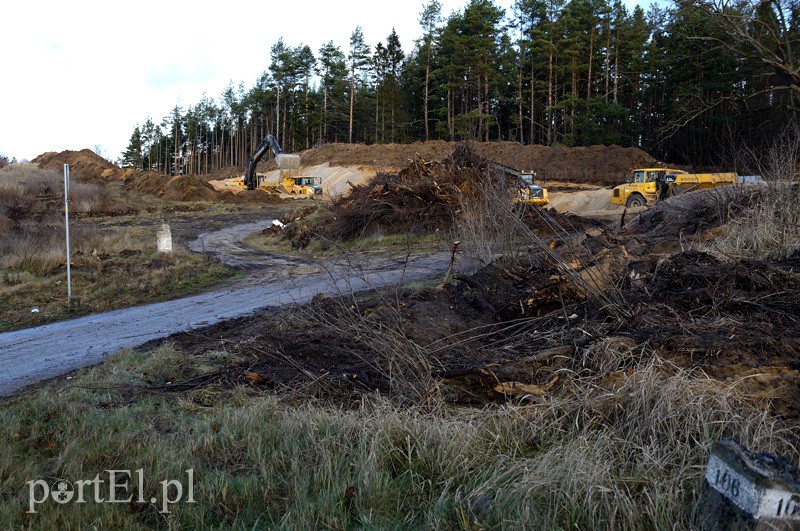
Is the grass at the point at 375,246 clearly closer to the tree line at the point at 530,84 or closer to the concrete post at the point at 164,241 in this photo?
the concrete post at the point at 164,241

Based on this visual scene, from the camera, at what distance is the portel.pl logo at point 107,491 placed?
4.20 m

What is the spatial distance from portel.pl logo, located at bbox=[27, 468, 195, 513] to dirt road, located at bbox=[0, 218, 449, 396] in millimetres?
2482

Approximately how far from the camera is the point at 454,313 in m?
8.36

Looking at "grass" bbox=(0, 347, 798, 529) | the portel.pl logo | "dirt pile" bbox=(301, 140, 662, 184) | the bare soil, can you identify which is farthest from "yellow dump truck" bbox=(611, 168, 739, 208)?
the portel.pl logo

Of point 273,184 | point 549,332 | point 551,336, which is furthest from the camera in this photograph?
point 273,184

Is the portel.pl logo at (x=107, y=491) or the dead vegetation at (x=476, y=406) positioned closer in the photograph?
the dead vegetation at (x=476, y=406)

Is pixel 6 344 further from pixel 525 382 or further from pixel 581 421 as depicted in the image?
pixel 581 421

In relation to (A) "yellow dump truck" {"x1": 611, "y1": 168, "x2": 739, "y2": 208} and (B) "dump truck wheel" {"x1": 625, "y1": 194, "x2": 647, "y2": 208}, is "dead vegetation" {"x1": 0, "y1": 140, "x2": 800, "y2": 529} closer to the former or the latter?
(A) "yellow dump truck" {"x1": 611, "y1": 168, "x2": 739, "y2": 208}

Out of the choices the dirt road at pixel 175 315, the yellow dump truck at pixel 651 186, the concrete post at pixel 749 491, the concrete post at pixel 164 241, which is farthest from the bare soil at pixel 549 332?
the yellow dump truck at pixel 651 186

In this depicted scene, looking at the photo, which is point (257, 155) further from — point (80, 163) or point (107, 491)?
point (107, 491)

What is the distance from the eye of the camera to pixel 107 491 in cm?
439

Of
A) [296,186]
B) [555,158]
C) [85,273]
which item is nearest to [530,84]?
[555,158]

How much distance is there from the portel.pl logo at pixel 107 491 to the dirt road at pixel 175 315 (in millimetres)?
2482

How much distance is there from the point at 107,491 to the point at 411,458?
79.0 inches
